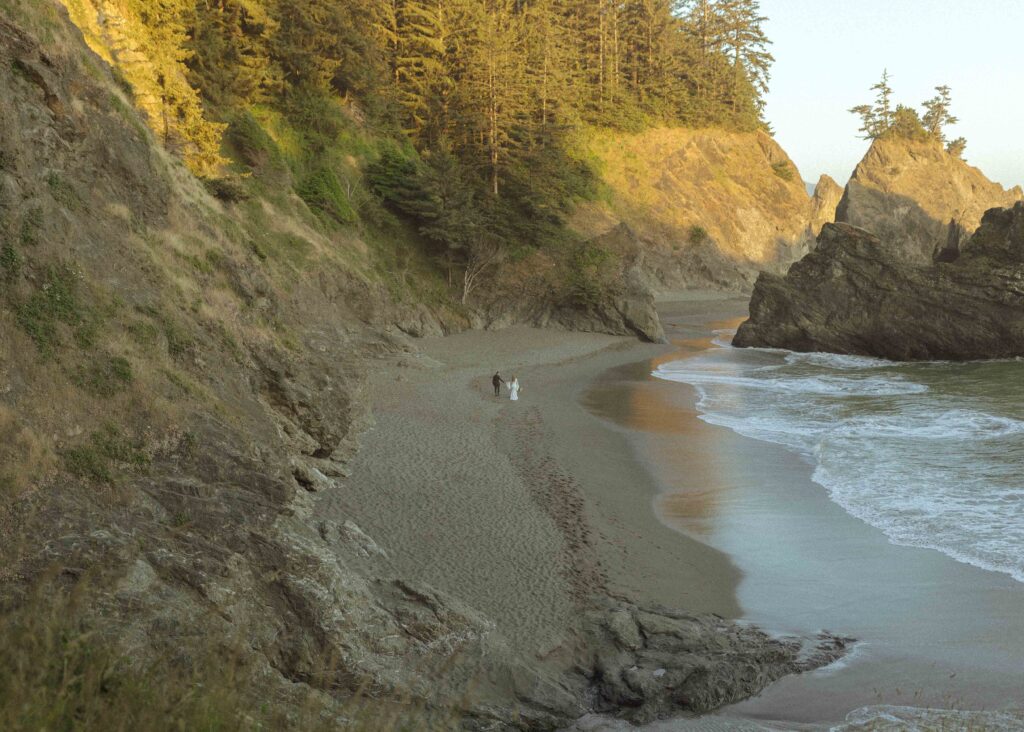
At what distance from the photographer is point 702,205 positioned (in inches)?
3061

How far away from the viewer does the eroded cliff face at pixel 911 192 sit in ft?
241

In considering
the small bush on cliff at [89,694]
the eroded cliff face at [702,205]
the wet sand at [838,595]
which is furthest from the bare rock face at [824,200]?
the small bush on cliff at [89,694]

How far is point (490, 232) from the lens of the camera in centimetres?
4494

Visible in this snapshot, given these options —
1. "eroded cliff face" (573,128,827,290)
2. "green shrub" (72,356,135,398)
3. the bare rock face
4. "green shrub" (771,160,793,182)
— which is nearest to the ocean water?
"green shrub" (72,356,135,398)

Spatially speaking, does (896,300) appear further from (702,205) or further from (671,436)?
(702,205)

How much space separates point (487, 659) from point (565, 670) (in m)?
0.97

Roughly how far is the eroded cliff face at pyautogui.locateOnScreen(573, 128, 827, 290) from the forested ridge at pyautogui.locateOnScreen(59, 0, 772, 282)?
6435mm

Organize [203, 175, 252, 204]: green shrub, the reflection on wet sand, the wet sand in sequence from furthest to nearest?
1. [203, 175, 252, 204]: green shrub
2. the reflection on wet sand
3. the wet sand

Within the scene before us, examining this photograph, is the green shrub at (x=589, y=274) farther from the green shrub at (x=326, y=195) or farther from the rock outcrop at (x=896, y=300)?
the green shrub at (x=326, y=195)

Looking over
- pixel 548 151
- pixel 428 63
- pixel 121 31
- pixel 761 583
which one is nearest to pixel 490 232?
pixel 548 151

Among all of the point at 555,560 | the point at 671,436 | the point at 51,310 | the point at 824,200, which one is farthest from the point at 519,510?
the point at 824,200

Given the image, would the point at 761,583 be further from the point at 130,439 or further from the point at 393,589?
the point at 130,439

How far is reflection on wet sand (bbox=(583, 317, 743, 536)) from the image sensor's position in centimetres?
1581

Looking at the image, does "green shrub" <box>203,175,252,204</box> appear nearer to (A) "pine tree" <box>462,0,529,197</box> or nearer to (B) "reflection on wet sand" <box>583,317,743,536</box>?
(B) "reflection on wet sand" <box>583,317,743,536</box>
